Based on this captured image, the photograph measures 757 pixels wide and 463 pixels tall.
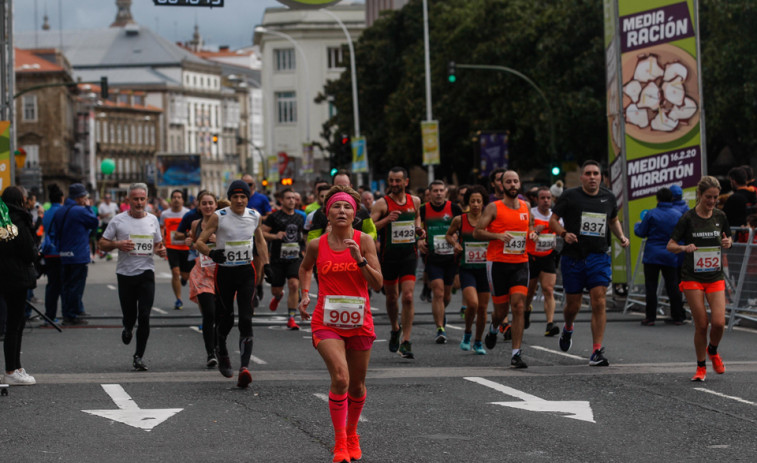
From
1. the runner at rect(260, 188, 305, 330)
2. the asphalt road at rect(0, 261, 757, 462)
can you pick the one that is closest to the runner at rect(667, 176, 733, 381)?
the asphalt road at rect(0, 261, 757, 462)

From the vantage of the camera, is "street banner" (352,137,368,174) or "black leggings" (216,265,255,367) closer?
"black leggings" (216,265,255,367)

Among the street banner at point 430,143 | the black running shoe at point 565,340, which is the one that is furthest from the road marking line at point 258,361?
the street banner at point 430,143

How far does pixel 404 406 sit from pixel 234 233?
267 centimetres

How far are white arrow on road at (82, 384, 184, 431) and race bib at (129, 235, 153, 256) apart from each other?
8.35ft

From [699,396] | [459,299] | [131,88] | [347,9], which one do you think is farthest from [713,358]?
[131,88]

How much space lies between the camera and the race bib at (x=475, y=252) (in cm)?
1422

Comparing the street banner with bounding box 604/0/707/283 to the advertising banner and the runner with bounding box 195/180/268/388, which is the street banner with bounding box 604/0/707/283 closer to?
the runner with bounding box 195/180/268/388

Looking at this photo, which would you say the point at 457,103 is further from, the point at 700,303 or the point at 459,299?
the point at 700,303

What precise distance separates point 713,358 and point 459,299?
37.8 feet

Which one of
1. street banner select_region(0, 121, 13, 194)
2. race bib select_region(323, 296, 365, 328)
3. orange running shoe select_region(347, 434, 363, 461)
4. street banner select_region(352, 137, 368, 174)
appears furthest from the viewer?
street banner select_region(352, 137, 368, 174)

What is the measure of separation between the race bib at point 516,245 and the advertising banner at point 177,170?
84506mm

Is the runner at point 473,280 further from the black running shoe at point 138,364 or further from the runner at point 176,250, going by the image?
the runner at point 176,250

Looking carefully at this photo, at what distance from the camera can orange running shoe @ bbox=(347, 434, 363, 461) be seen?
810cm

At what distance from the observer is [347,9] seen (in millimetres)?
114625
